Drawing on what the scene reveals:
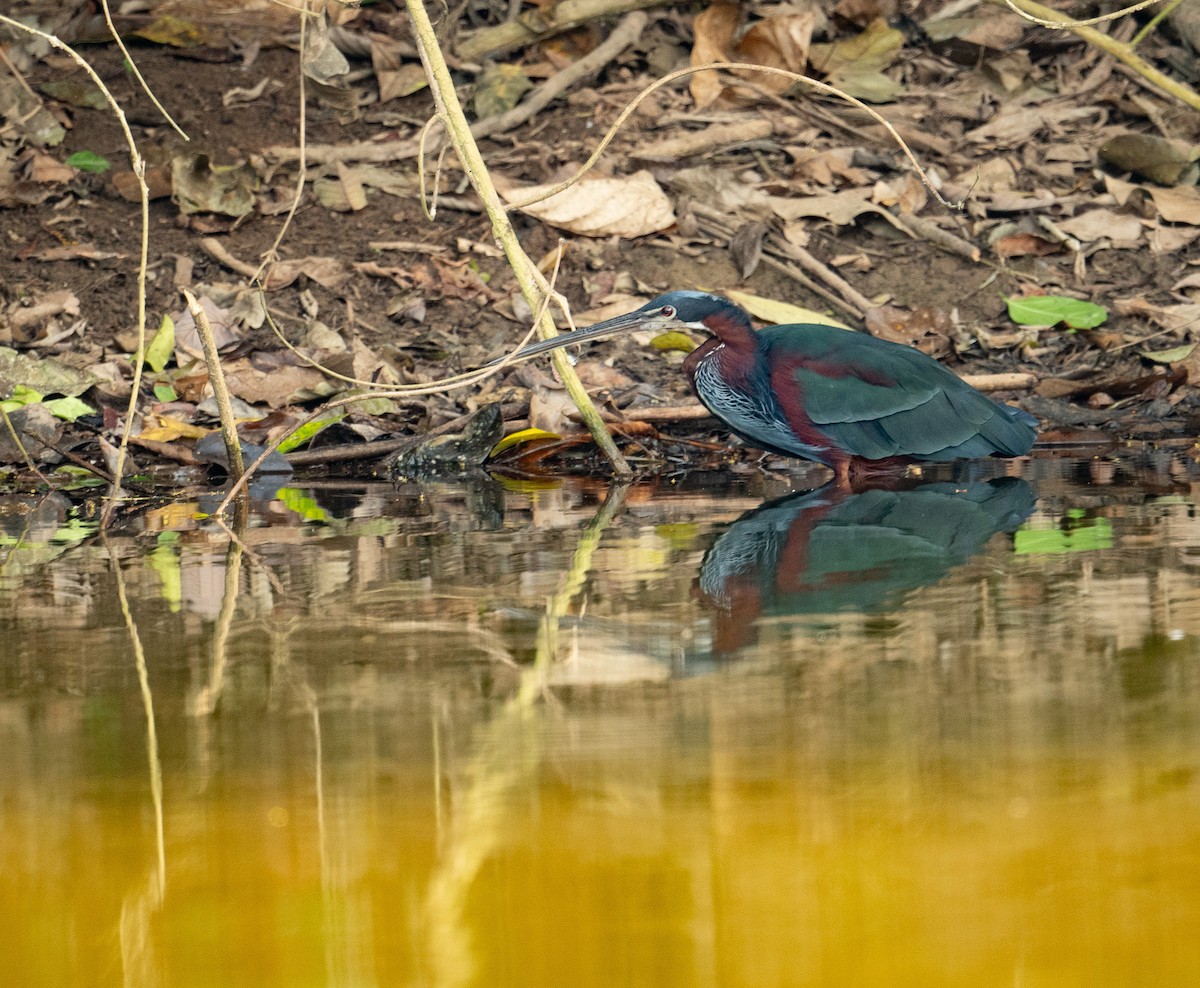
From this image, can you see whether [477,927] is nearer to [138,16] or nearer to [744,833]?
[744,833]

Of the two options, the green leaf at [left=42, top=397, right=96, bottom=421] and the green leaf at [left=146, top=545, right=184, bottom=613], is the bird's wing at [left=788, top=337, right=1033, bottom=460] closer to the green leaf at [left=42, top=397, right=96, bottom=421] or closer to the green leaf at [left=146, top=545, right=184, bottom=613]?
the green leaf at [left=146, top=545, right=184, bottom=613]

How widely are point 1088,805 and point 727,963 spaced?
1.69 feet

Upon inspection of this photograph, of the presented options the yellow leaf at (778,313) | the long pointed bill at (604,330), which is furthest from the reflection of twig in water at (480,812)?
the yellow leaf at (778,313)

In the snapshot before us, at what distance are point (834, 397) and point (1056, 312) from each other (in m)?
1.84

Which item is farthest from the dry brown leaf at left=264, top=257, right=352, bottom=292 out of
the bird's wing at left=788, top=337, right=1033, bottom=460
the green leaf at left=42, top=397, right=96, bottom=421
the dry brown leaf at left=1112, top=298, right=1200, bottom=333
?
the dry brown leaf at left=1112, top=298, right=1200, bottom=333

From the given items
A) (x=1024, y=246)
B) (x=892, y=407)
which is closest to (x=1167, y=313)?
(x=1024, y=246)

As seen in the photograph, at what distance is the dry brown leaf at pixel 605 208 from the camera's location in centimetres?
673

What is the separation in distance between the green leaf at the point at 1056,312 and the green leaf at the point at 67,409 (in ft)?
12.0

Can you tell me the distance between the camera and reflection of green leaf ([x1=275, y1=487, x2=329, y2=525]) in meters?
4.16

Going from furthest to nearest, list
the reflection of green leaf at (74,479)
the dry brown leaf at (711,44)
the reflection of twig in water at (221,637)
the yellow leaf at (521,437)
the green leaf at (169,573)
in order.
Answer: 1. the dry brown leaf at (711,44)
2. the yellow leaf at (521,437)
3. the reflection of green leaf at (74,479)
4. the green leaf at (169,573)
5. the reflection of twig in water at (221,637)

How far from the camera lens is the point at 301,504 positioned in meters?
4.46

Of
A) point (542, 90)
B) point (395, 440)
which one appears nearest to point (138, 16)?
point (542, 90)

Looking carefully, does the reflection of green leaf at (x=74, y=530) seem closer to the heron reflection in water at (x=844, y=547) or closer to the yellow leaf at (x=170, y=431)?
the yellow leaf at (x=170, y=431)

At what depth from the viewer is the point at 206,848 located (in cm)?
159
